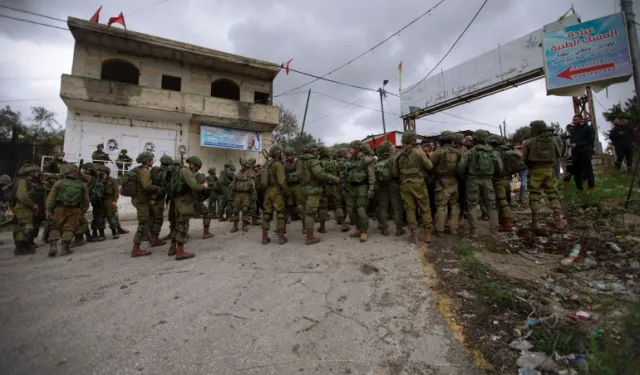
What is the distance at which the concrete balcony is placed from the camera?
1224 centimetres

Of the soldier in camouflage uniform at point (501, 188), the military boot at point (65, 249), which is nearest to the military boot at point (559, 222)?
the soldier in camouflage uniform at point (501, 188)

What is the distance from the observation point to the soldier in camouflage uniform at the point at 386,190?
539 centimetres

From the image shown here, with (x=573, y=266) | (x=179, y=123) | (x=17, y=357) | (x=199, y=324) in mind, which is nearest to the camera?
(x=17, y=357)

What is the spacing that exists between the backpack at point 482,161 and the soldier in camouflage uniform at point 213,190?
6.47 m

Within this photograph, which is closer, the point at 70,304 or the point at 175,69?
the point at 70,304

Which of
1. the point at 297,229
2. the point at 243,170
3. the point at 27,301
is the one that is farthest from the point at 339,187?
the point at 27,301

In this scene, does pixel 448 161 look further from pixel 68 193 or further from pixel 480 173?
pixel 68 193

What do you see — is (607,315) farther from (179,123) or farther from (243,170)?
(179,123)

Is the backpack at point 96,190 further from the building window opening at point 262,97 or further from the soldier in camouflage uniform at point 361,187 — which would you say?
the building window opening at point 262,97

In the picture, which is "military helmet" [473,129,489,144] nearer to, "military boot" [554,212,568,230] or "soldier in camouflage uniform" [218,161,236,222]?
"military boot" [554,212,568,230]

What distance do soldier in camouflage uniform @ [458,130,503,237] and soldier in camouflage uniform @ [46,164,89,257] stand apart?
23.3 ft

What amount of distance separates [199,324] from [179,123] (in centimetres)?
1433

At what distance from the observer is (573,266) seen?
3.69 meters

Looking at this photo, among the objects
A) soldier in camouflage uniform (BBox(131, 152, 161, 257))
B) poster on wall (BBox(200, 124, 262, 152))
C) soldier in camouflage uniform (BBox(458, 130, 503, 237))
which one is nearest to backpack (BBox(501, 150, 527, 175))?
soldier in camouflage uniform (BBox(458, 130, 503, 237))
